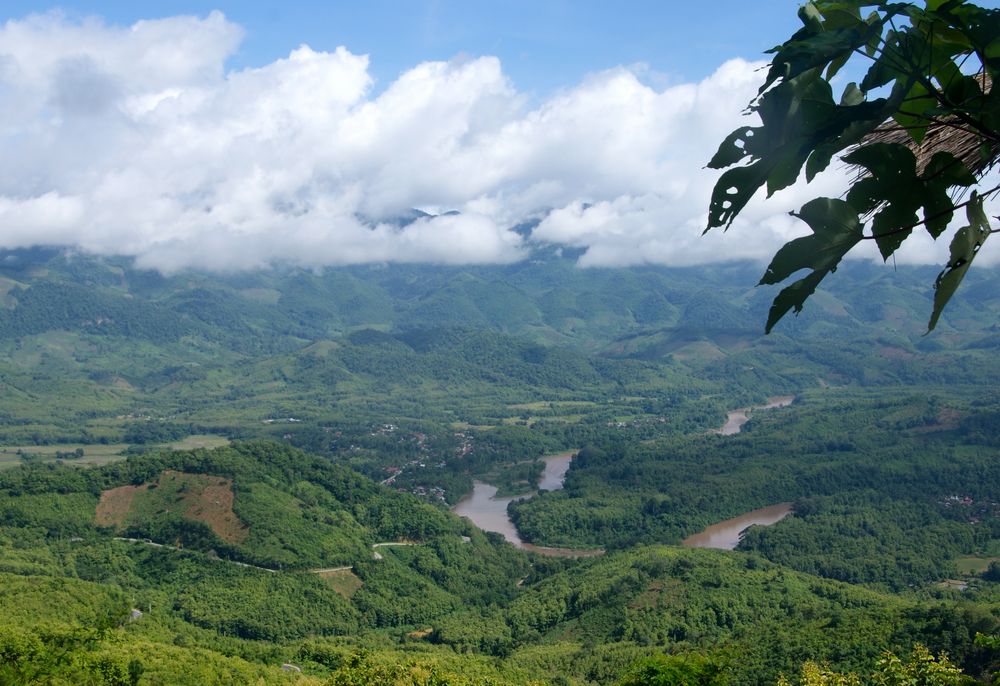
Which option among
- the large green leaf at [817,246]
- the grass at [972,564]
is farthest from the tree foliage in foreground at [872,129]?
the grass at [972,564]

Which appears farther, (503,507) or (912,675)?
(503,507)

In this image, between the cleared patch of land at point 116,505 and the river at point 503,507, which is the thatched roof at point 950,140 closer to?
the cleared patch of land at point 116,505

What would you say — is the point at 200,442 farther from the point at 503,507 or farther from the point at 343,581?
the point at 343,581

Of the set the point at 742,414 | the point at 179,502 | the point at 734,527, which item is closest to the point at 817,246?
the point at 179,502

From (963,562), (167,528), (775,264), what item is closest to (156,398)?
(167,528)

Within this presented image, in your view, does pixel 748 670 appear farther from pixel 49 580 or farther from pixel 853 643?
pixel 49 580

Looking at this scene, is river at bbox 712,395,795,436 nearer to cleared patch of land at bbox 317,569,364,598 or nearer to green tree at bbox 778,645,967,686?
cleared patch of land at bbox 317,569,364,598

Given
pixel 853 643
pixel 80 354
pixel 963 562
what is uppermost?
pixel 80 354
